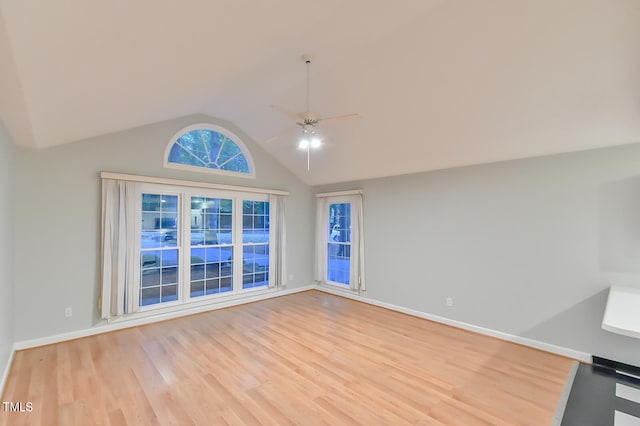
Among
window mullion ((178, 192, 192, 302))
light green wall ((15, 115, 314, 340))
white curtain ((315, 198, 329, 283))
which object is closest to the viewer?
light green wall ((15, 115, 314, 340))

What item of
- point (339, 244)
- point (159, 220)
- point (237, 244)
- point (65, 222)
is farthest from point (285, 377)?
point (339, 244)

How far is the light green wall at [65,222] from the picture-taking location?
Answer: 11.2 feet

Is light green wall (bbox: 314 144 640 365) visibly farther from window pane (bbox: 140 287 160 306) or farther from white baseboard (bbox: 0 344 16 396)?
white baseboard (bbox: 0 344 16 396)

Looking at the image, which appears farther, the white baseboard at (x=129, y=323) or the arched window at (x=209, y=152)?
the arched window at (x=209, y=152)

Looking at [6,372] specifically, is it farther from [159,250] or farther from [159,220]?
[159,220]

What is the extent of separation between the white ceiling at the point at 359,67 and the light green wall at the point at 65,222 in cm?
31

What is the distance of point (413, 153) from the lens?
Result: 4176mm

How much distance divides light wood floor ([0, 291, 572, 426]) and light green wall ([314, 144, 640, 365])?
46 centimetres

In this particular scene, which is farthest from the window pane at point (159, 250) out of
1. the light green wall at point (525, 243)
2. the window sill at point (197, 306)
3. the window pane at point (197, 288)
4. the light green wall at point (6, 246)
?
the light green wall at point (525, 243)

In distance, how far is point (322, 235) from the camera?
6.32 meters

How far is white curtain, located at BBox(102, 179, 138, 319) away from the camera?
12.7ft

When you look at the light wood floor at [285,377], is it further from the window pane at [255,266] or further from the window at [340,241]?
the window at [340,241]

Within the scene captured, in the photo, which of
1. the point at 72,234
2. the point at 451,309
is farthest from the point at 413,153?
the point at 72,234

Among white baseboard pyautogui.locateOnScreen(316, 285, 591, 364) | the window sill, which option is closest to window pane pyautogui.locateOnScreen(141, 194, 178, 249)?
the window sill
